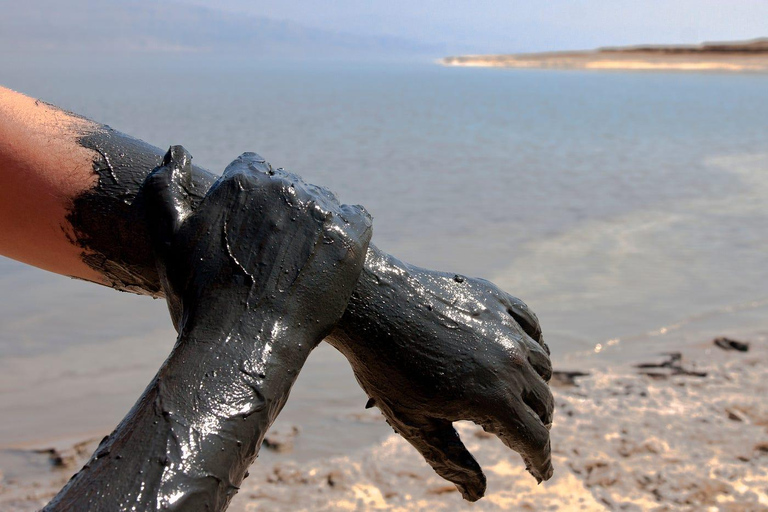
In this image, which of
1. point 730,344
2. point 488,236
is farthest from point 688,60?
point 730,344

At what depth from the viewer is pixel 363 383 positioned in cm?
121

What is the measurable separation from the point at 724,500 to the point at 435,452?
2202 mm

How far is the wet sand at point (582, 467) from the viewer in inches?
117

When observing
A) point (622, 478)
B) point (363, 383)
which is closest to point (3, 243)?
point (363, 383)

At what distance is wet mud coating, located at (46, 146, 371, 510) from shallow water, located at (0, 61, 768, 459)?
7.95 ft

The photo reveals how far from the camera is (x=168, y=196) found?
43.2 inches

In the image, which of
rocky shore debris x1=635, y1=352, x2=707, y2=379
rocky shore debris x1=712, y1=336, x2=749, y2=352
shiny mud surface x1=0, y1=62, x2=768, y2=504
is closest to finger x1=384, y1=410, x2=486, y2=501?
shiny mud surface x1=0, y1=62, x2=768, y2=504

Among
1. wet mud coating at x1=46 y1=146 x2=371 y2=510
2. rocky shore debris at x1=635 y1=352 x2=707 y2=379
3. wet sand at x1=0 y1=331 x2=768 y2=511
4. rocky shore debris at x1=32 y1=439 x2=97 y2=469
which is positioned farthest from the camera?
rocky shore debris at x1=635 y1=352 x2=707 y2=379

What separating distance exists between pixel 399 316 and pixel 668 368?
3.57 metres

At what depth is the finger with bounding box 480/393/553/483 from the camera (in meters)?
1.14

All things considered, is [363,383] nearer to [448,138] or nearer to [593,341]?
[593,341]

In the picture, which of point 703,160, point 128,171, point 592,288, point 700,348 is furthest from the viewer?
point 703,160

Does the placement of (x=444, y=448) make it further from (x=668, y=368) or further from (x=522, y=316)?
(x=668, y=368)

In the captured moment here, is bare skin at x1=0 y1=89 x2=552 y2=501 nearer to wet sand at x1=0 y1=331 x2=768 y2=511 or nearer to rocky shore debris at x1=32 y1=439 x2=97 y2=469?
wet sand at x1=0 y1=331 x2=768 y2=511
